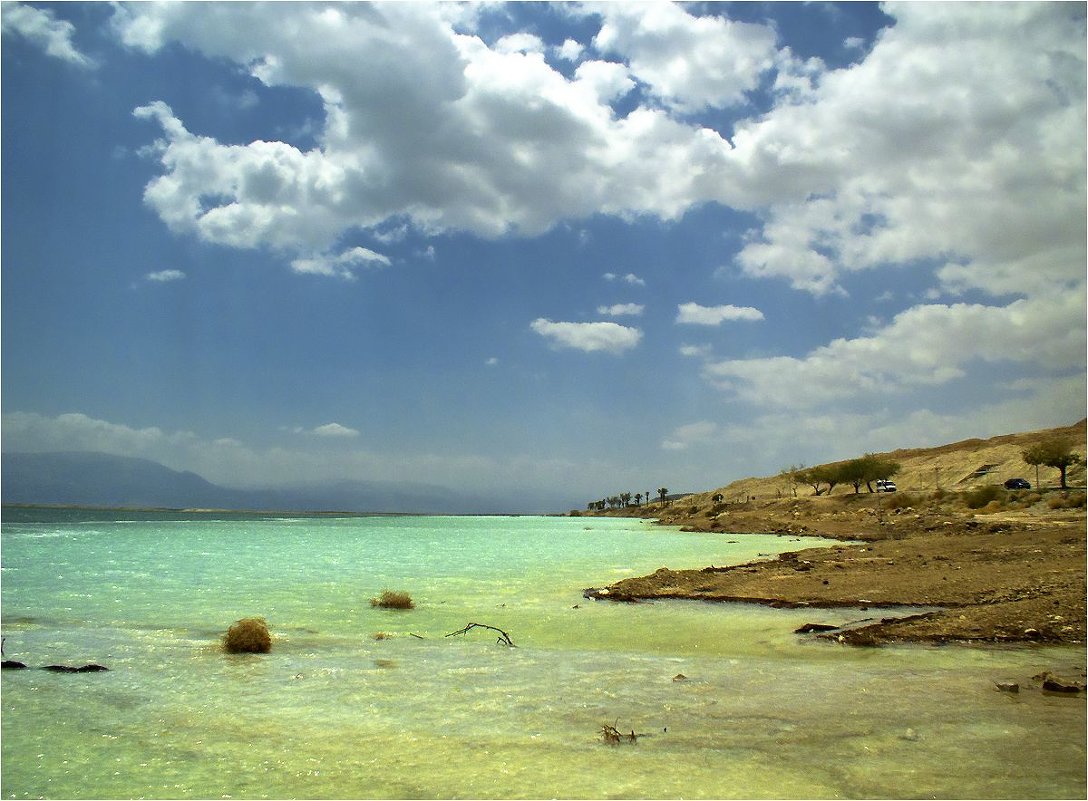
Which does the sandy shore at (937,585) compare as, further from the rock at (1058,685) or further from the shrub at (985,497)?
the shrub at (985,497)

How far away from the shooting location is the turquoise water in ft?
19.9

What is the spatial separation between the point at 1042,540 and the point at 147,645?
108ft

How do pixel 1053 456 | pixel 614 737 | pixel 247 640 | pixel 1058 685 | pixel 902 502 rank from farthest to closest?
pixel 902 502 → pixel 1053 456 → pixel 247 640 → pixel 1058 685 → pixel 614 737

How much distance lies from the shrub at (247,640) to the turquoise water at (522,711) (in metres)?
0.30

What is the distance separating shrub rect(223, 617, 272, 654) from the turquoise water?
30 centimetres

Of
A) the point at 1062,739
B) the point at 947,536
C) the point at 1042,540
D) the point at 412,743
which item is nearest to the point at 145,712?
the point at 412,743

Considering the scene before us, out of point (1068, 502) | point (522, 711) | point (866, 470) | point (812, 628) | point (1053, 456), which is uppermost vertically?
point (1053, 456)

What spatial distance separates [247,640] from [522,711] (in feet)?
20.3

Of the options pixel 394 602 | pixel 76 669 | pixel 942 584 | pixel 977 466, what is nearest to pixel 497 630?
pixel 394 602

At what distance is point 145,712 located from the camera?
27.5 ft

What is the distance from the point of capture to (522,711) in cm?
828

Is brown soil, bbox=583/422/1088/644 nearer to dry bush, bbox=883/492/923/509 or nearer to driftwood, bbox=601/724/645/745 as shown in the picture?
driftwood, bbox=601/724/645/745

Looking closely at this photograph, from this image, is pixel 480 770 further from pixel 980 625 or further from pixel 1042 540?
pixel 1042 540

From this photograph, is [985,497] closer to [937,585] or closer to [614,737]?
[937,585]
